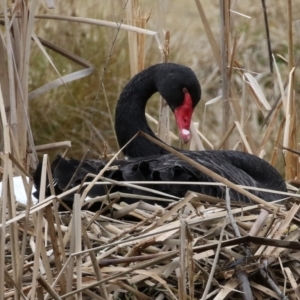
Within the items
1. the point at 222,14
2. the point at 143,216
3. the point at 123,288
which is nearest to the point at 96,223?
the point at 143,216

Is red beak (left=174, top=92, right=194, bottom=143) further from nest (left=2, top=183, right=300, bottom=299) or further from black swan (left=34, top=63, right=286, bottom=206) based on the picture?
nest (left=2, top=183, right=300, bottom=299)

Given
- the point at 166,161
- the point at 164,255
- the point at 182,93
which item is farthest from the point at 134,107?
the point at 164,255

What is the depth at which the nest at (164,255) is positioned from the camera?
1.96m

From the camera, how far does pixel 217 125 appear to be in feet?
19.6

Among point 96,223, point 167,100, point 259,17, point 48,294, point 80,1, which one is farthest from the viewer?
point 259,17

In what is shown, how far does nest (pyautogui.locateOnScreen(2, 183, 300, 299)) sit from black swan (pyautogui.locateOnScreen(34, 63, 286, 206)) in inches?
9.6

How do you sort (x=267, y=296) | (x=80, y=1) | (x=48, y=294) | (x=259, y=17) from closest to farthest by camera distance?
(x=48, y=294)
(x=267, y=296)
(x=80, y=1)
(x=259, y=17)

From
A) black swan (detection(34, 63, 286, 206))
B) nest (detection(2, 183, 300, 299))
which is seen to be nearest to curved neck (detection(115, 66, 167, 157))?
black swan (detection(34, 63, 286, 206))

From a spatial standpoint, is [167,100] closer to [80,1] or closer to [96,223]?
[96,223]

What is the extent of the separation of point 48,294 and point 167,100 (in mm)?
1683

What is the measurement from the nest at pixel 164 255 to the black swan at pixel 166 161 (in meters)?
0.24

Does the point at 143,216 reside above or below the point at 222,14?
below

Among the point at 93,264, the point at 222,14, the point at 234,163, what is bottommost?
the point at 234,163

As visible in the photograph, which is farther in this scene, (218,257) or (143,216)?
(143,216)
